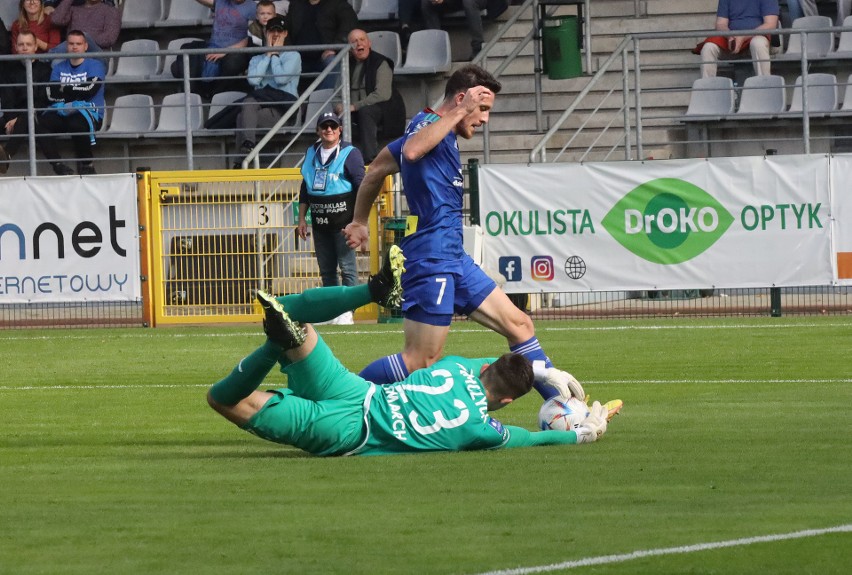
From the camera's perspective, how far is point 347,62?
2138cm

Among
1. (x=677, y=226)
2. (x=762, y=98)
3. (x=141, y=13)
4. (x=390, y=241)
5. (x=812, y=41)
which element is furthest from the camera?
(x=141, y=13)

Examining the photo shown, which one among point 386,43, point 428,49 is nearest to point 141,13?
point 386,43

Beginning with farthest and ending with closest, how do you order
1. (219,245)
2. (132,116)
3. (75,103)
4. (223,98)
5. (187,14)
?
(187,14) < (132,116) < (223,98) < (75,103) < (219,245)

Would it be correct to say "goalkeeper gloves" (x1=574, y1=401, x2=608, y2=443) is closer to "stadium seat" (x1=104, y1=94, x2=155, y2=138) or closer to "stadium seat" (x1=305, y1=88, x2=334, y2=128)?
"stadium seat" (x1=305, y1=88, x2=334, y2=128)

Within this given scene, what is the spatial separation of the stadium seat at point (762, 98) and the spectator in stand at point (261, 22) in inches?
289

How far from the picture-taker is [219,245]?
20.4 meters

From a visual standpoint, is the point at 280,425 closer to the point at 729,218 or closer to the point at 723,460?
the point at 723,460

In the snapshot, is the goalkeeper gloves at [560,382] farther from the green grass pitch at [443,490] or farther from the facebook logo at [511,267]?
the facebook logo at [511,267]

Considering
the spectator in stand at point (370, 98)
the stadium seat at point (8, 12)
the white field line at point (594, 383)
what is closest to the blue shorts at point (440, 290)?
the white field line at point (594, 383)

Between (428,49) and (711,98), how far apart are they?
4688mm

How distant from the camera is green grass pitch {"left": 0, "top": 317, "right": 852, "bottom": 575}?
5.56m

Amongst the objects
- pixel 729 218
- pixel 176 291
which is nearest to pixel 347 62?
pixel 176 291

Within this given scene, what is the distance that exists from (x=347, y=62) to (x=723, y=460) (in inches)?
563

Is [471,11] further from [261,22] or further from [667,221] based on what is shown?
[667,221]
